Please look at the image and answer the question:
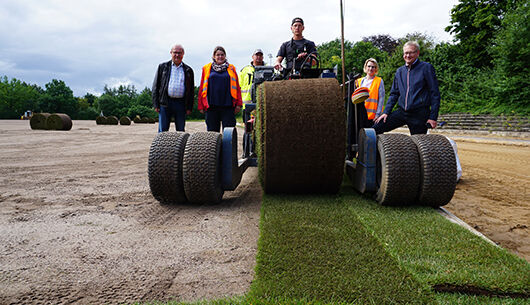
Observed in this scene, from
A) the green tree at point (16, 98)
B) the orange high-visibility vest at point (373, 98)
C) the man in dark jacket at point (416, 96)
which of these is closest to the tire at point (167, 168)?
the man in dark jacket at point (416, 96)

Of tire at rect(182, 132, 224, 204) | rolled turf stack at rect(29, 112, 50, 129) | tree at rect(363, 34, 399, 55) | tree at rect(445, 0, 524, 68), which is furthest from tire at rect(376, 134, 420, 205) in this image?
tree at rect(363, 34, 399, 55)

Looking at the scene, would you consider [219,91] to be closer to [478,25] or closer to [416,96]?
[416,96]

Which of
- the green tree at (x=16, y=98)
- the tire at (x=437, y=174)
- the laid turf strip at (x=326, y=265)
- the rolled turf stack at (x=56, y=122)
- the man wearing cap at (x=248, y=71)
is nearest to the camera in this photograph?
the laid turf strip at (x=326, y=265)

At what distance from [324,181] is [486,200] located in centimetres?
241

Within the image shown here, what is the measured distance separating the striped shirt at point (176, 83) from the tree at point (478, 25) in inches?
1127

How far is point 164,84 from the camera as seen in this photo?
5270 millimetres

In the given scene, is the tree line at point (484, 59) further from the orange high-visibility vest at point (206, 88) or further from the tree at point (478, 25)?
the orange high-visibility vest at point (206, 88)

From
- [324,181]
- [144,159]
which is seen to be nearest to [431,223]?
[324,181]

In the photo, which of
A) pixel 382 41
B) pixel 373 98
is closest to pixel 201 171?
pixel 373 98

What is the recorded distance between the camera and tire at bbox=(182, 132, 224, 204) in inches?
132

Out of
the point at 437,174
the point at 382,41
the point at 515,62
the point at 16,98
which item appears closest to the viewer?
the point at 437,174

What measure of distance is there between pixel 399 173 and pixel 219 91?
310 centimetres

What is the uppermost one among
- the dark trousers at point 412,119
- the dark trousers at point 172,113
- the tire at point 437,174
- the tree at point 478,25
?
the tree at point 478,25

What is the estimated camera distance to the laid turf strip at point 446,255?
178cm
